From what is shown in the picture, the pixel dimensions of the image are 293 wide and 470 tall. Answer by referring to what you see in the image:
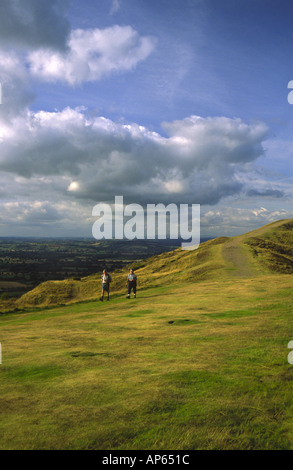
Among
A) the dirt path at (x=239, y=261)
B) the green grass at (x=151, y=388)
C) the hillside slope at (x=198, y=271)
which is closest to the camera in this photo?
the green grass at (x=151, y=388)

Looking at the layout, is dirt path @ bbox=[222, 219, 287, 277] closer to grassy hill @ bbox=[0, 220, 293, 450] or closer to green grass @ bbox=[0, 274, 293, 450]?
grassy hill @ bbox=[0, 220, 293, 450]

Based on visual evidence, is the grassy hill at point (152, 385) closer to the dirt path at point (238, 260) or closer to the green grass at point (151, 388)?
the green grass at point (151, 388)

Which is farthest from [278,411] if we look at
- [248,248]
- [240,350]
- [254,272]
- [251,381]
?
[248,248]

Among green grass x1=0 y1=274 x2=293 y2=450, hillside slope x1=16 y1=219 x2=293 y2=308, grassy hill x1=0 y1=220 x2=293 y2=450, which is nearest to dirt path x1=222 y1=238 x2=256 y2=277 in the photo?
hillside slope x1=16 y1=219 x2=293 y2=308

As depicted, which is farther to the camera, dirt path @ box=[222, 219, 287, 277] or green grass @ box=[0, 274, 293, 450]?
dirt path @ box=[222, 219, 287, 277]

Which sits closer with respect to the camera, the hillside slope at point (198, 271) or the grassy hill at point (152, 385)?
the grassy hill at point (152, 385)

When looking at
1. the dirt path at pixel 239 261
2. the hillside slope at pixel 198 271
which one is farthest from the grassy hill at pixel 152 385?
the dirt path at pixel 239 261

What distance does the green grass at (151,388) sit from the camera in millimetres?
5211

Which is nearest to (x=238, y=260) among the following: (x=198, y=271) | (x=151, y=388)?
(x=198, y=271)

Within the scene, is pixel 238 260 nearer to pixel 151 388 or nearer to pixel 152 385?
pixel 152 385

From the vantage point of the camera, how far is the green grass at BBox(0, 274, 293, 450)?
5.21 meters

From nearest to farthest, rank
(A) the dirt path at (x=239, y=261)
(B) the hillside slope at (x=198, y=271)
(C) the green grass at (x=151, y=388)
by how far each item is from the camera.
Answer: (C) the green grass at (x=151, y=388), (A) the dirt path at (x=239, y=261), (B) the hillside slope at (x=198, y=271)
